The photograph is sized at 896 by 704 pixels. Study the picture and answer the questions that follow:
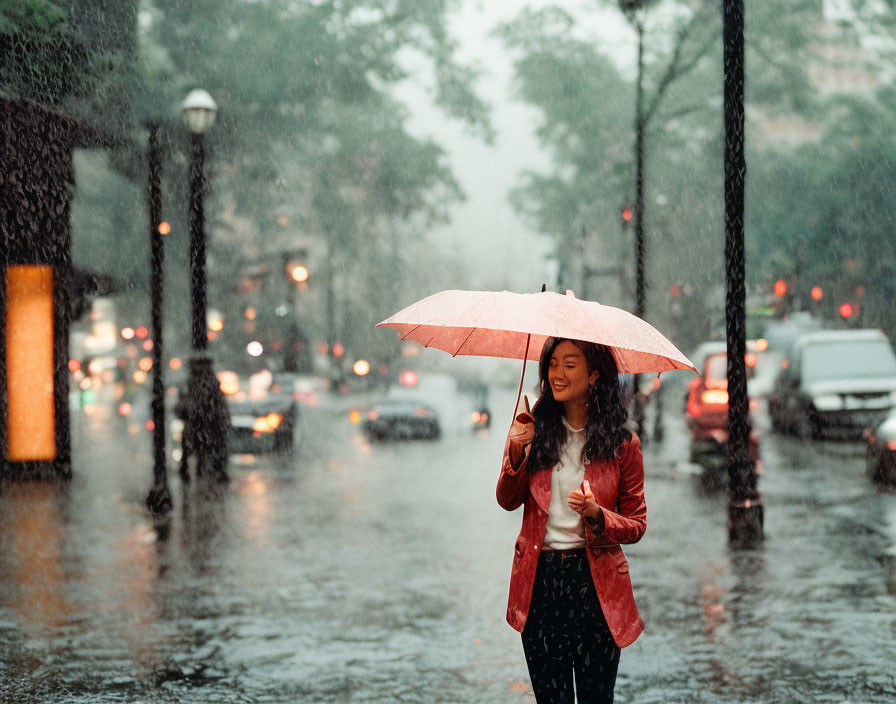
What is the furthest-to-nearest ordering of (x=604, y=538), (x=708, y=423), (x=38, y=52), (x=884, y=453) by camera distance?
(x=708, y=423) → (x=884, y=453) → (x=38, y=52) → (x=604, y=538)

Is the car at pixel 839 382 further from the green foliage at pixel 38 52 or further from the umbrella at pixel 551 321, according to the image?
the umbrella at pixel 551 321

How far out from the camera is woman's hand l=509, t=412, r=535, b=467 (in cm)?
458

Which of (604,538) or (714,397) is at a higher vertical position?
(604,538)

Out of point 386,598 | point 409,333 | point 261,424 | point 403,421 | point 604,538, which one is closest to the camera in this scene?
point 604,538

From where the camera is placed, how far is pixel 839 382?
2378cm

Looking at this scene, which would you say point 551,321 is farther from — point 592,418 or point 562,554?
point 562,554

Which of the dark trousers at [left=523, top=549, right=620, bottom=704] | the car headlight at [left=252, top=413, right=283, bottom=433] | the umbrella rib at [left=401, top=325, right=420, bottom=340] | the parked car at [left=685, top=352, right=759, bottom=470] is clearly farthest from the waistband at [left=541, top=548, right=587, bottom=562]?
the car headlight at [left=252, top=413, right=283, bottom=433]

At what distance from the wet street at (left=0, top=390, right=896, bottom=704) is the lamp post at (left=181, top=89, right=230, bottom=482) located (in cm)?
203

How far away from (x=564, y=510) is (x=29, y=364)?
15910 millimetres

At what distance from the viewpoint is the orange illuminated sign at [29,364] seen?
18.9 m

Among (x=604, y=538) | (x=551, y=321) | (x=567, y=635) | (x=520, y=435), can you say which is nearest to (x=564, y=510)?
(x=604, y=538)

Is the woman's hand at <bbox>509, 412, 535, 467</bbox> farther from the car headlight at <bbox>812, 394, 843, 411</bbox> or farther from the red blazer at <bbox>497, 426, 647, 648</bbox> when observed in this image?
the car headlight at <bbox>812, 394, 843, 411</bbox>

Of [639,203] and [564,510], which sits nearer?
[564,510]

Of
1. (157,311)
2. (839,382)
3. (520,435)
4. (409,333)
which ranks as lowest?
(839,382)
